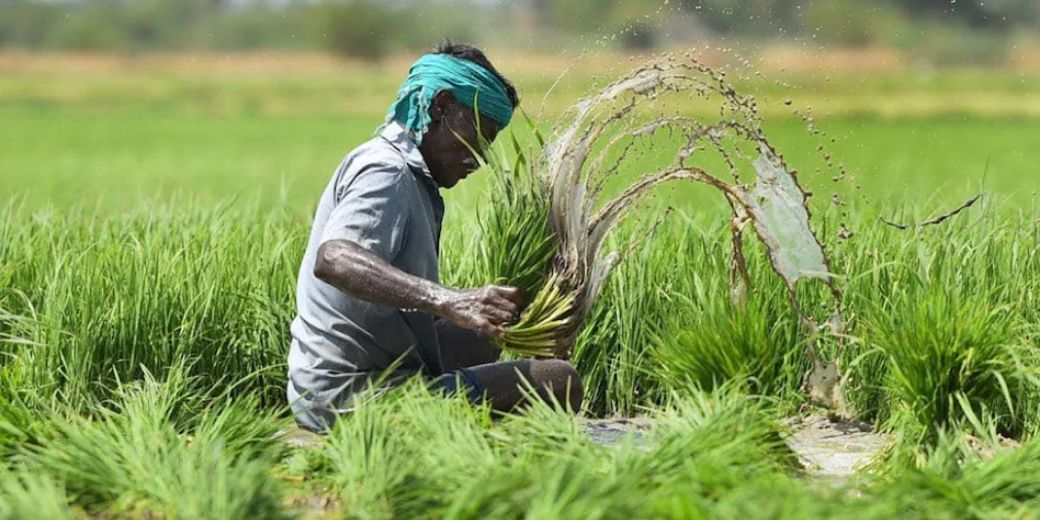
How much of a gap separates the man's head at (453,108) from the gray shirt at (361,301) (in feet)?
A: 0.21

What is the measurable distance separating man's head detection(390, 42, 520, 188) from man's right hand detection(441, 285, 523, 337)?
21.3 inches

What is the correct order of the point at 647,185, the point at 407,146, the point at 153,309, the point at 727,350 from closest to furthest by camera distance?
the point at 407,146
the point at 647,185
the point at 727,350
the point at 153,309

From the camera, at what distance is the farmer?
15.3ft

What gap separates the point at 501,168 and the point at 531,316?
18.6 inches

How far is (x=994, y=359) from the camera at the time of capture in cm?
496

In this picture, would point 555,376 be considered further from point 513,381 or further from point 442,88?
point 442,88

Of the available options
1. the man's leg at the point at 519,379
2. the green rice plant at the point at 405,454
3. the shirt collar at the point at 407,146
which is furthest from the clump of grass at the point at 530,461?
the shirt collar at the point at 407,146

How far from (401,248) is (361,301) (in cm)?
20

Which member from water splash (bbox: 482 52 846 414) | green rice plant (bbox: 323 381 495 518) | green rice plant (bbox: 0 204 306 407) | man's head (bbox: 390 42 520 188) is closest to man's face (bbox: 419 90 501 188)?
man's head (bbox: 390 42 520 188)

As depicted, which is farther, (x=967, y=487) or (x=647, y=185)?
(x=647, y=185)

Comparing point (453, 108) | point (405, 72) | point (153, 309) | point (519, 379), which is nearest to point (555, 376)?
point (519, 379)

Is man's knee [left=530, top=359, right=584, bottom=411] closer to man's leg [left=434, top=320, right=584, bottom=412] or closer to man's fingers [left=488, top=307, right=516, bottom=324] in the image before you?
man's leg [left=434, top=320, right=584, bottom=412]

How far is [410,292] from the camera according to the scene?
4527mm

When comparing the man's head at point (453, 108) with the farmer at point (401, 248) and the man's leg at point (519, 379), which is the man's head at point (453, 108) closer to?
the farmer at point (401, 248)
